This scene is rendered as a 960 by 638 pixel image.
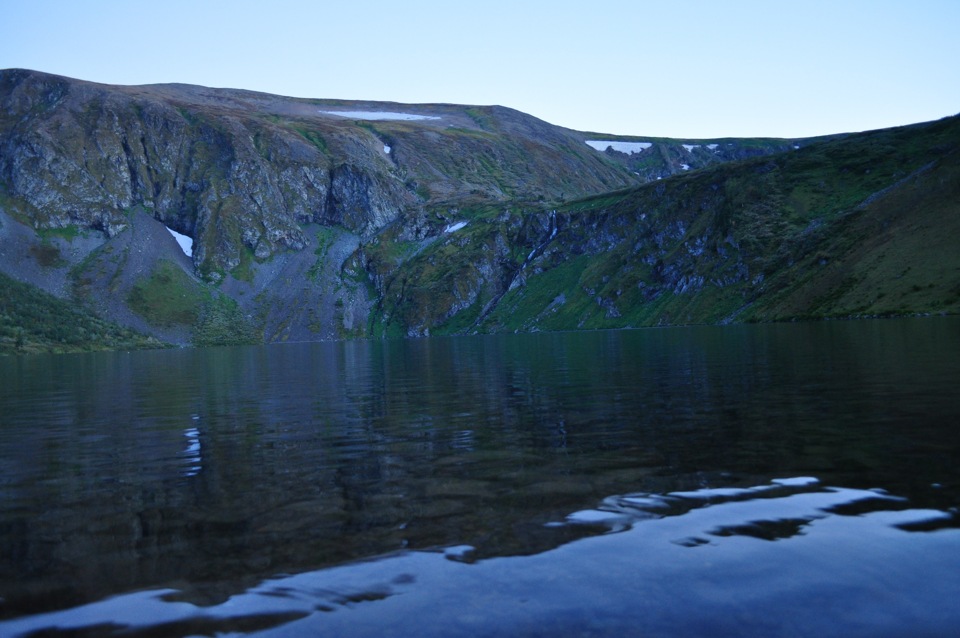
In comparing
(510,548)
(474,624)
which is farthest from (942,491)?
(474,624)

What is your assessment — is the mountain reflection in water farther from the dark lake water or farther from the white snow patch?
the white snow patch

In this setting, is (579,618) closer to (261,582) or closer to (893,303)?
(261,582)

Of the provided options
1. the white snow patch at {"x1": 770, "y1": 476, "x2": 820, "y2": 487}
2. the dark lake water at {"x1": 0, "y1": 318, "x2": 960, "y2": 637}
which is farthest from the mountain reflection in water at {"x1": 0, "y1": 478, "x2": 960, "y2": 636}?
the white snow patch at {"x1": 770, "y1": 476, "x2": 820, "y2": 487}

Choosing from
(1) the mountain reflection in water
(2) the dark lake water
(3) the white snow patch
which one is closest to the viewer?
(1) the mountain reflection in water

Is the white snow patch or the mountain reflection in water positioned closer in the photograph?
the mountain reflection in water

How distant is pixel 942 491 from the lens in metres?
13.5

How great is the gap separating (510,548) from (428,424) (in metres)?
17.5

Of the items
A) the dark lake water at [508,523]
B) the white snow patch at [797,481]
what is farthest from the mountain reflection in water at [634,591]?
the white snow patch at [797,481]

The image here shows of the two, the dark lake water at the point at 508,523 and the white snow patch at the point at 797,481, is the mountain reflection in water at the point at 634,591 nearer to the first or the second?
the dark lake water at the point at 508,523

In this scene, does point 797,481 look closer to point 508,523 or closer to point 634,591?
point 508,523

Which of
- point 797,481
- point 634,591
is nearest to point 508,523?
point 634,591

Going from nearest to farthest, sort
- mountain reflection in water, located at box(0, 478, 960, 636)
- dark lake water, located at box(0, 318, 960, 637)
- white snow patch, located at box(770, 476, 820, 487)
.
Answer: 1. mountain reflection in water, located at box(0, 478, 960, 636)
2. dark lake water, located at box(0, 318, 960, 637)
3. white snow patch, located at box(770, 476, 820, 487)

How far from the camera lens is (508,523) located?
13.1m

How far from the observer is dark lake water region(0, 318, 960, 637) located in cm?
900
